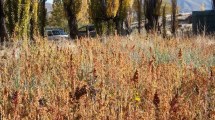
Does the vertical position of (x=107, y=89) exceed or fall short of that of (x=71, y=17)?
it falls short

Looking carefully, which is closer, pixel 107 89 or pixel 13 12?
pixel 107 89

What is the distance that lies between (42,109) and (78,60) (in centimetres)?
358

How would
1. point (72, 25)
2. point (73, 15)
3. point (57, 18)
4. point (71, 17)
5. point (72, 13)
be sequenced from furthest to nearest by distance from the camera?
point (57, 18), point (73, 15), point (71, 17), point (72, 13), point (72, 25)

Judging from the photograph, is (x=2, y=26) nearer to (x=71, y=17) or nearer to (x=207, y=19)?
(x=71, y=17)

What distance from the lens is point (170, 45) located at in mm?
10570

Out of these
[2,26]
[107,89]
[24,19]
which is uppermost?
[24,19]

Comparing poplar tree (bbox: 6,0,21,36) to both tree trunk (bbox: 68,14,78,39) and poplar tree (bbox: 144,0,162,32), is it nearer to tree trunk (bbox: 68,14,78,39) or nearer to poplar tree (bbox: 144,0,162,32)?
tree trunk (bbox: 68,14,78,39)

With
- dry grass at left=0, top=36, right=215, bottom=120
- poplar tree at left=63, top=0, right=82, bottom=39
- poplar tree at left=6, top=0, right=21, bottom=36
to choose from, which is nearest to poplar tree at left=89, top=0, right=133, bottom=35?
poplar tree at left=63, top=0, right=82, bottom=39

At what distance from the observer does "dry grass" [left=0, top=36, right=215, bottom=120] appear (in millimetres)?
3438

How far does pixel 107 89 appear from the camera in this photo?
16.5 ft

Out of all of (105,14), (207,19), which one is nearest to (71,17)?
(105,14)

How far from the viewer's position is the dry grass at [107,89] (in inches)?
135

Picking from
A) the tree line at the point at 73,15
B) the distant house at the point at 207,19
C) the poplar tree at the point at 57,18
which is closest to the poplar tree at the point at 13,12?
the tree line at the point at 73,15

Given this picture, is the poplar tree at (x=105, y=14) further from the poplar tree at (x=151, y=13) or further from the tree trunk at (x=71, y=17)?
the poplar tree at (x=151, y=13)
